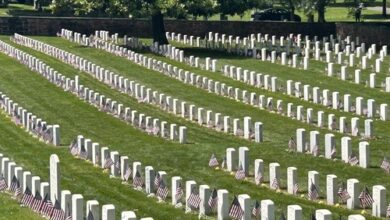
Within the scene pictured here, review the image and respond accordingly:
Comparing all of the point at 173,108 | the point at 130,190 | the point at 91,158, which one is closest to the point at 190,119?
the point at 173,108

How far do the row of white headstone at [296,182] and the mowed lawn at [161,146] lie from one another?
1.04 feet

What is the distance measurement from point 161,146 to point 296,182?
7643 mm

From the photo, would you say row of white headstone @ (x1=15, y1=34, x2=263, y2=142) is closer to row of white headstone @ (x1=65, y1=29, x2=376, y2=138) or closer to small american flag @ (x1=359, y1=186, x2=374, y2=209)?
row of white headstone @ (x1=65, y1=29, x2=376, y2=138)

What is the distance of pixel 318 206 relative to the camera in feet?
80.3

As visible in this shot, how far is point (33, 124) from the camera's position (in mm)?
36094

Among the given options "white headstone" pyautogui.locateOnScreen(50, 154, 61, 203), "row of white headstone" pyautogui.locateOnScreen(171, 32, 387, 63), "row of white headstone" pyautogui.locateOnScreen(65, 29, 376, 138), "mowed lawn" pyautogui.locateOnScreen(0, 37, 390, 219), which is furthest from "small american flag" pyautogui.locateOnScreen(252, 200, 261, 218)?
"row of white headstone" pyautogui.locateOnScreen(171, 32, 387, 63)

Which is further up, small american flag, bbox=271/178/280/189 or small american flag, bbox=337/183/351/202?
small american flag, bbox=337/183/351/202

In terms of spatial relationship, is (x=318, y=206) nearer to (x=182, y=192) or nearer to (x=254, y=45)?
(x=182, y=192)

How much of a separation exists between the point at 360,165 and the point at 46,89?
2125 cm

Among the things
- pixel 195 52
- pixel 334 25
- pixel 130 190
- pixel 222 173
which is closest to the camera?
pixel 130 190

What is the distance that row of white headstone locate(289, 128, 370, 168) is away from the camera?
29000 mm

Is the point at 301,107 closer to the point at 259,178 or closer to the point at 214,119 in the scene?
the point at 214,119

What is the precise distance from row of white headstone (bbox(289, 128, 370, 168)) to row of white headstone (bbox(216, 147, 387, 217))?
2222 mm

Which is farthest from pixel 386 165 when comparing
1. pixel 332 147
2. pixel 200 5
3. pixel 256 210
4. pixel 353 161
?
pixel 200 5
